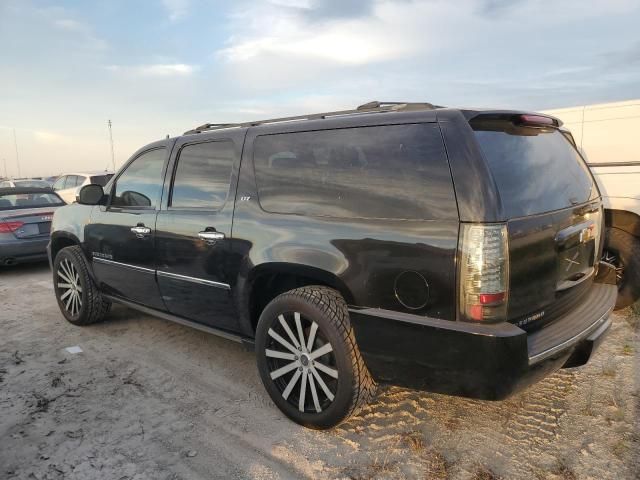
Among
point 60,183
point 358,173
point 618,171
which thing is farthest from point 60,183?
point 618,171

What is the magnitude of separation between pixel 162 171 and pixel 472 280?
273 centimetres

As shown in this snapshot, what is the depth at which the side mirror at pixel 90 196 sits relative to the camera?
4.47m

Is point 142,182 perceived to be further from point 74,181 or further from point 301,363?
point 74,181

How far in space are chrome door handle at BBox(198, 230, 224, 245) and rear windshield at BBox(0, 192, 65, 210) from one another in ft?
19.9

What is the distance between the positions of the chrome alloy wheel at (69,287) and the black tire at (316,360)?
8.93 feet

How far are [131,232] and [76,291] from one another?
4.28ft

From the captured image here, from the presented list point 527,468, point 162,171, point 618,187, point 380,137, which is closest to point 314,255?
point 380,137

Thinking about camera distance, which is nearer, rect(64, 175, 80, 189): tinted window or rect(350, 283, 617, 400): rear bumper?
rect(350, 283, 617, 400): rear bumper

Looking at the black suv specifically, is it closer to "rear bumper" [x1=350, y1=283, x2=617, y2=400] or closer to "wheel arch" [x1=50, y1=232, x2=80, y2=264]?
"rear bumper" [x1=350, y1=283, x2=617, y2=400]

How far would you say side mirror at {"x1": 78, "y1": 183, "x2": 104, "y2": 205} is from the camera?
447 centimetres

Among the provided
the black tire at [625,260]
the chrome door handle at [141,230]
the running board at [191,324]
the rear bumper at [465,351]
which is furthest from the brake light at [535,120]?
the chrome door handle at [141,230]

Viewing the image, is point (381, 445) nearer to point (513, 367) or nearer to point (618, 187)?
point (513, 367)

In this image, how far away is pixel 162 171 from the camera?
13.1 feet

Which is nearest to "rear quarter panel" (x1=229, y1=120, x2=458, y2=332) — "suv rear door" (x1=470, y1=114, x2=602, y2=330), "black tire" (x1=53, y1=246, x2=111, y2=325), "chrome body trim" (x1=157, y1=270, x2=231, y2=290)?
"chrome body trim" (x1=157, y1=270, x2=231, y2=290)
